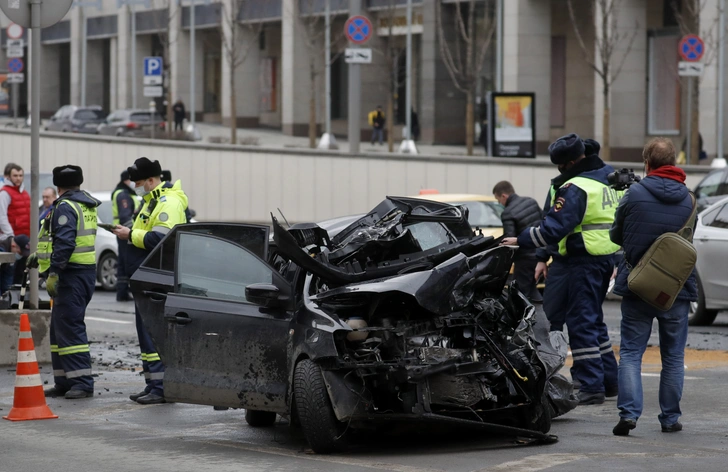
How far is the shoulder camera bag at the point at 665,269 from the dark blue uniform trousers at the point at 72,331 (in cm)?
455

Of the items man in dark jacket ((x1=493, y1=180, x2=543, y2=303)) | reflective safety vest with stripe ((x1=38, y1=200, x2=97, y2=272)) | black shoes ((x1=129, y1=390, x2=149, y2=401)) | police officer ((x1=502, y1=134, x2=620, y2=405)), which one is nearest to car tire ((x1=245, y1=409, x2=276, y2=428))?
black shoes ((x1=129, y1=390, x2=149, y2=401))

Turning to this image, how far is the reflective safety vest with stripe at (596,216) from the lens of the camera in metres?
9.30

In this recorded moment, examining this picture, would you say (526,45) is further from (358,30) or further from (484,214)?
(484,214)

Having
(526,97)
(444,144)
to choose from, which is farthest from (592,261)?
(444,144)

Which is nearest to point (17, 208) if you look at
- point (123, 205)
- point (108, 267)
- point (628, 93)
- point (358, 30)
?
point (123, 205)

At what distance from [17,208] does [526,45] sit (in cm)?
2678

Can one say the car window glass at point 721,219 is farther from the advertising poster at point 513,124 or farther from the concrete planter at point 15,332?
the advertising poster at point 513,124

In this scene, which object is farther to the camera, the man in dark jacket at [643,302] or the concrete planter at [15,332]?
the concrete planter at [15,332]

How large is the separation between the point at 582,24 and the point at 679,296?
36251 mm

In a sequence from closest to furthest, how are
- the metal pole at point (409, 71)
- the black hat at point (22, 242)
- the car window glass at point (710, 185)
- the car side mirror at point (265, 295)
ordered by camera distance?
the car side mirror at point (265, 295)
the black hat at point (22, 242)
the car window glass at point (710, 185)
the metal pole at point (409, 71)

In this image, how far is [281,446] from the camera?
798cm

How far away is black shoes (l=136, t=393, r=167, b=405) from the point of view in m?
9.99

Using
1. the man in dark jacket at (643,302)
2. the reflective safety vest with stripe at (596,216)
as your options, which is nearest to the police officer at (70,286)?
the reflective safety vest with stripe at (596,216)

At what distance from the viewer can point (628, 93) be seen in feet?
129
